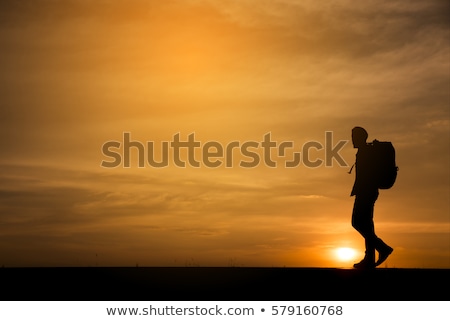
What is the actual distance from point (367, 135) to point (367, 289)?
356 cm

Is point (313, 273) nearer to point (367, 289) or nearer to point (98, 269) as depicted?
point (367, 289)

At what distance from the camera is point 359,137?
48.3ft

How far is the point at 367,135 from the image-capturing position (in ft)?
48.6

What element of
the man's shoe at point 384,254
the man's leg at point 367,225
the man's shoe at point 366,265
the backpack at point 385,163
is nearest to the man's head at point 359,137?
the backpack at point 385,163

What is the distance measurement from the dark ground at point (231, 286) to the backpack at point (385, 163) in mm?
1609

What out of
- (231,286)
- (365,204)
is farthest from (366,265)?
(231,286)

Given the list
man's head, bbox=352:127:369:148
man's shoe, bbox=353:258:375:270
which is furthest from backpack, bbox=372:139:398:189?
man's shoe, bbox=353:258:375:270

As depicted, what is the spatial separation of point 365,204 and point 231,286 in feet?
11.4

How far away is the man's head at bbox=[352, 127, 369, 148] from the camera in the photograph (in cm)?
1473

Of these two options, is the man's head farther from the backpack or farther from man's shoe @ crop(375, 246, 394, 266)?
man's shoe @ crop(375, 246, 394, 266)

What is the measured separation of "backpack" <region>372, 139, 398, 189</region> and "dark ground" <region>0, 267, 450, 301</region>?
161 cm

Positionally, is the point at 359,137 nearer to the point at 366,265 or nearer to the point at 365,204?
the point at 365,204

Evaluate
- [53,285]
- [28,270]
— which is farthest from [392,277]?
[28,270]

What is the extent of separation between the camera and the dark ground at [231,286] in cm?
1201
